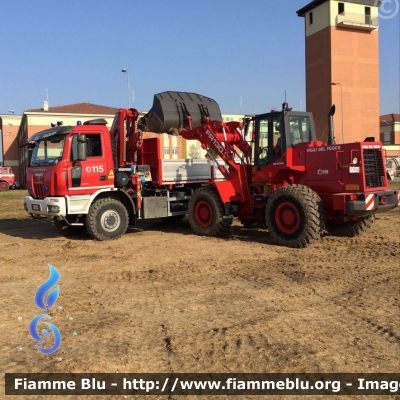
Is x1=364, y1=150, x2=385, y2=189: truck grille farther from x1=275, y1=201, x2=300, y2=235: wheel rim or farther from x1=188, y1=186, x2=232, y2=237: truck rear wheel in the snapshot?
x1=188, y1=186, x2=232, y2=237: truck rear wheel

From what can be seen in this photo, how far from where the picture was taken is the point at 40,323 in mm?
4883

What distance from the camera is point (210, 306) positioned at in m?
5.38

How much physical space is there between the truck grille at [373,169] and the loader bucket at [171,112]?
4831 mm

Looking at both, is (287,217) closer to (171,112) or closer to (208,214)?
(208,214)

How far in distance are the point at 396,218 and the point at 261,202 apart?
5340 millimetres

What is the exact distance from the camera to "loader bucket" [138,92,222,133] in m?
11.3

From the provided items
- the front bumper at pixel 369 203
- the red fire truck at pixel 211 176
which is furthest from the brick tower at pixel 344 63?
the front bumper at pixel 369 203

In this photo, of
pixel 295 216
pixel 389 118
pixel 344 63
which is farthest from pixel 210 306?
pixel 389 118

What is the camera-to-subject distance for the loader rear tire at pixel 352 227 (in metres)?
9.66

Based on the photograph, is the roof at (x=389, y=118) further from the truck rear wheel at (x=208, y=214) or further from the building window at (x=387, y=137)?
the truck rear wheel at (x=208, y=214)

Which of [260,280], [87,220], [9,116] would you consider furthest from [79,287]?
[9,116]

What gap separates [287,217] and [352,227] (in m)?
1.77

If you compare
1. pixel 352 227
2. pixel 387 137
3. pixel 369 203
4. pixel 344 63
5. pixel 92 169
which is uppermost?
pixel 344 63

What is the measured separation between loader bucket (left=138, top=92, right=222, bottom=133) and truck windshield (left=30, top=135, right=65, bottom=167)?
2.48m
